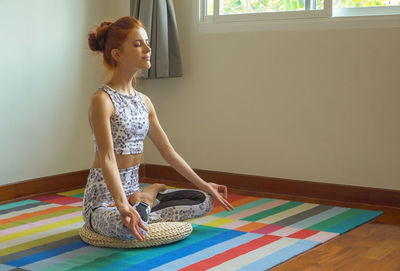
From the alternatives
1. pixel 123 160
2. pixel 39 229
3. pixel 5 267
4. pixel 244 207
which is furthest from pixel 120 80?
pixel 244 207

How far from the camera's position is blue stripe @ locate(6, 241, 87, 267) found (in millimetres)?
2385

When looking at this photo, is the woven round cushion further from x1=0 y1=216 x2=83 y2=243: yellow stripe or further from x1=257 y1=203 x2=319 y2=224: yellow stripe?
x1=257 y1=203 x2=319 y2=224: yellow stripe

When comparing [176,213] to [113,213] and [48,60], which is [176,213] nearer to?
[113,213]

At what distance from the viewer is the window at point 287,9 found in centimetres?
344

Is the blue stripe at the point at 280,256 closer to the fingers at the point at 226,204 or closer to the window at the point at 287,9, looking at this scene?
the fingers at the point at 226,204

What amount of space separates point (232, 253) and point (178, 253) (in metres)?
0.21

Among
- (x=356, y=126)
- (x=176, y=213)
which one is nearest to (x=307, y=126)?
(x=356, y=126)

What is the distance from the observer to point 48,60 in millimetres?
3730

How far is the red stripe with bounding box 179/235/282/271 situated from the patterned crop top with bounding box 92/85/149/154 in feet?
2.00

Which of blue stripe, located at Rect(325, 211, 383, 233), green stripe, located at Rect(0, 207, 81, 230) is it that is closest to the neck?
green stripe, located at Rect(0, 207, 81, 230)

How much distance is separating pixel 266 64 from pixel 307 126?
452 mm

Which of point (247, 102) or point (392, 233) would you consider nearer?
point (392, 233)

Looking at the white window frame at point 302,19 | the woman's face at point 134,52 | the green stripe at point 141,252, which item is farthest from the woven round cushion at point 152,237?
the white window frame at point 302,19

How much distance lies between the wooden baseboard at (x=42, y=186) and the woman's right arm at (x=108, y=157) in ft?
4.00
